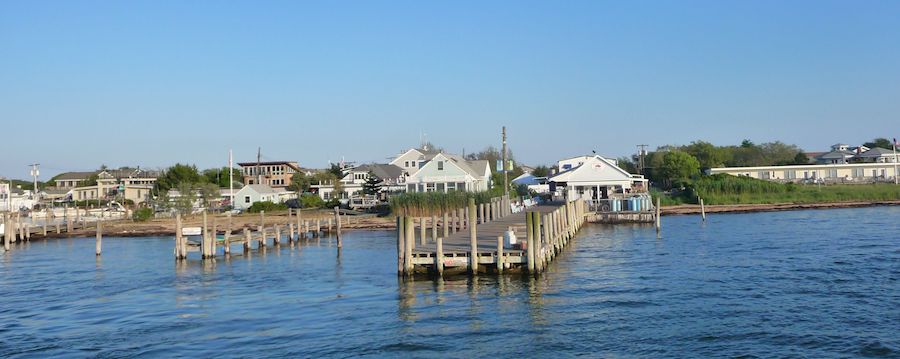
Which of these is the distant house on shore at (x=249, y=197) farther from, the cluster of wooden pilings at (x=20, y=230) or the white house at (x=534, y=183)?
the white house at (x=534, y=183)

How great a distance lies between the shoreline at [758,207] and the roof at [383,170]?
104 feet

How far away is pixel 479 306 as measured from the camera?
22.3 meters

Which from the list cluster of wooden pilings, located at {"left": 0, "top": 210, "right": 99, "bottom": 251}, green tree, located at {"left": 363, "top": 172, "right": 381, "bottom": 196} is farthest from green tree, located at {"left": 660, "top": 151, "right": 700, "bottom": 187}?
cluster of wooden pilings, located at {"left": 0, "top": 210, "right": 99, "bottom": 251}

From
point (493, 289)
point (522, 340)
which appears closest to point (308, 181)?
point (493, 289)

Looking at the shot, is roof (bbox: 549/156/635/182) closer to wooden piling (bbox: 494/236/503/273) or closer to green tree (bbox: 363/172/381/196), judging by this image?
green tree (bbox: 363/172/381/196)

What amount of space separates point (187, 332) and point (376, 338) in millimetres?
4955

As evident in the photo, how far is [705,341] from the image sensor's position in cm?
1788

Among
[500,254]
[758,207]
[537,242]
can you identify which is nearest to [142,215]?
[500,254]

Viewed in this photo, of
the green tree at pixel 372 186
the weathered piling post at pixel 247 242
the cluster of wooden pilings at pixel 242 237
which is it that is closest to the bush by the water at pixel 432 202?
the cluster of wooden pilings at pixel 242 237

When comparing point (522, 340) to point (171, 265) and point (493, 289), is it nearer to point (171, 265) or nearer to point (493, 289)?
point (493, 289)

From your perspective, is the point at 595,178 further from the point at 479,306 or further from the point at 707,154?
the point at 707,154

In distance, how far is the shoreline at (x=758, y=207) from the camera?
67.4 m

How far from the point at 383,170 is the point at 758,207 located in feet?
136

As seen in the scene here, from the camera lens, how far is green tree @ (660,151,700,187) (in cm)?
9462
